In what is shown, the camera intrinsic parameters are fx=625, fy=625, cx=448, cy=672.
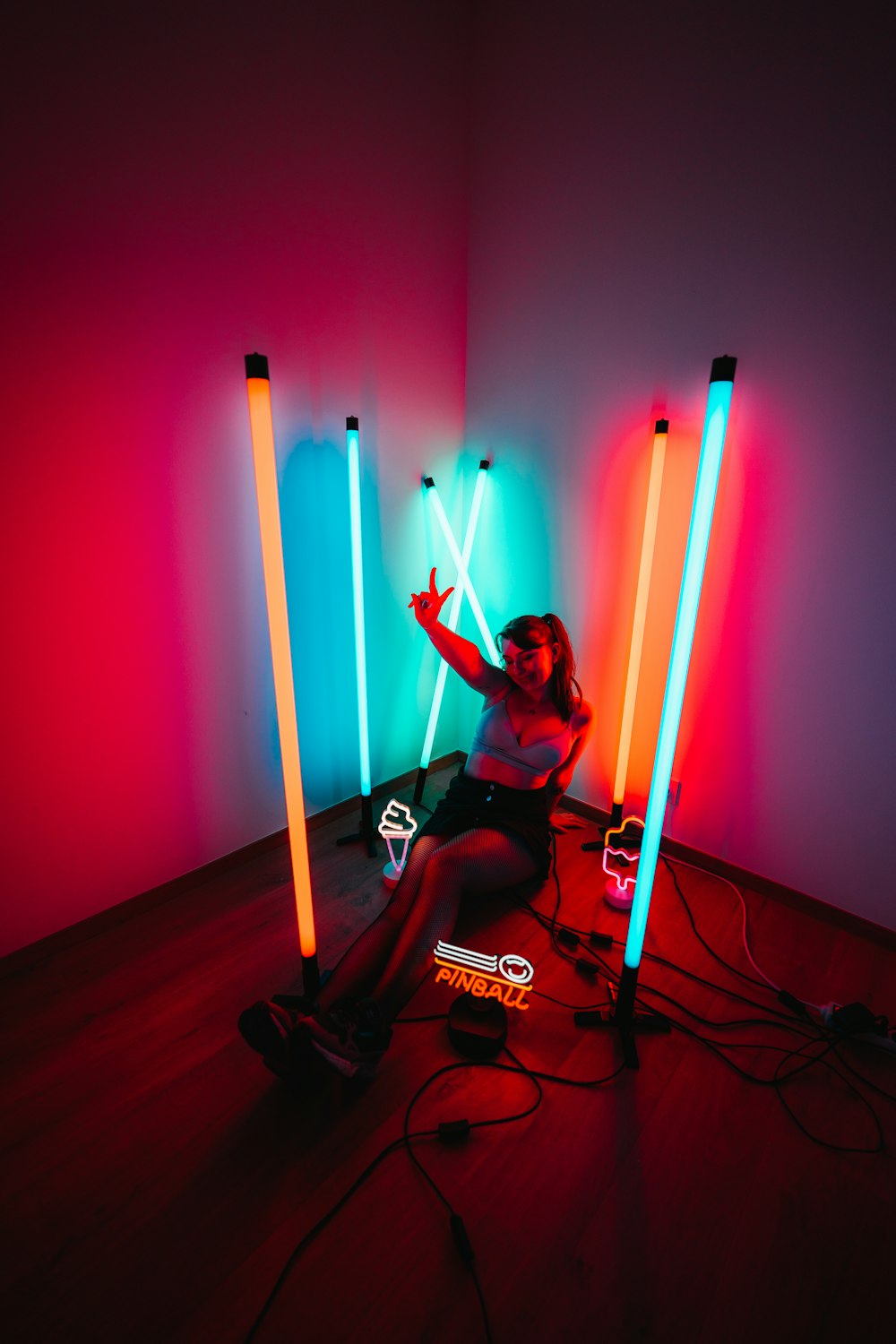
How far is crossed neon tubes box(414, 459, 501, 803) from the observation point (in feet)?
9.25

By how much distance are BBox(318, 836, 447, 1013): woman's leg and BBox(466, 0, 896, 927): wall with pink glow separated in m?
1.29

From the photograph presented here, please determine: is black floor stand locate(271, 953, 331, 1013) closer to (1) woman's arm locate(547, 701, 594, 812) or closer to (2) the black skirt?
(2) the black skirt

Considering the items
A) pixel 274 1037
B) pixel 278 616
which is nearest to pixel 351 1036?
pixel 274 1037

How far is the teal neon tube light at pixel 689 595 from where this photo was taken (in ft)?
4.39

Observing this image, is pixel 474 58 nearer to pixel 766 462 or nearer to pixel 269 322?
pixel 269 322

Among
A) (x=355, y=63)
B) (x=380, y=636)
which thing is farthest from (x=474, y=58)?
(x=380, y=636)

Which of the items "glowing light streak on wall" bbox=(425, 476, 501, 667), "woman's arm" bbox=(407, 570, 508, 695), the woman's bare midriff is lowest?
the woman's bare midriff

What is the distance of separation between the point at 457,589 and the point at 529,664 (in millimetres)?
1094

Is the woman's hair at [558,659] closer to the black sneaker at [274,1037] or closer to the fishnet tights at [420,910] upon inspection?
the fishnet tights at [420,910]

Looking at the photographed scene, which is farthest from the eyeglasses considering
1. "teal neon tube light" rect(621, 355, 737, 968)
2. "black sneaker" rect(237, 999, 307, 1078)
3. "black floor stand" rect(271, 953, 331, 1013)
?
"black sneaker" rect(237, 999, 307, 1078)

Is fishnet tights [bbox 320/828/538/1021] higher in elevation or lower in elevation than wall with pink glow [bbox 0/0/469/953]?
lower

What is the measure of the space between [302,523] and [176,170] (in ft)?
3.70

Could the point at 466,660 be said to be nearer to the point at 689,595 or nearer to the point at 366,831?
the point at 366,831

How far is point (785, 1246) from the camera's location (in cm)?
141
